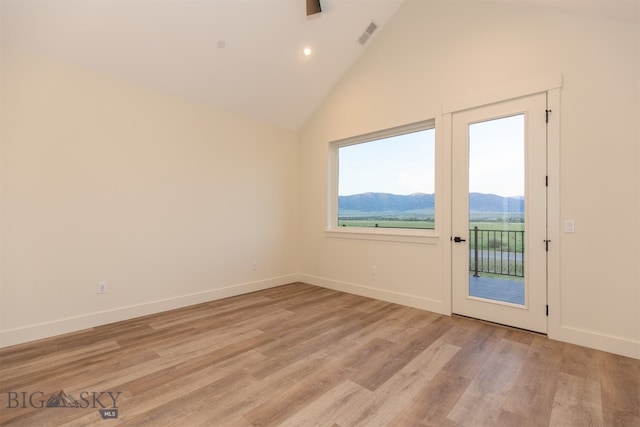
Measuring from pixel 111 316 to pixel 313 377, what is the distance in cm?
247

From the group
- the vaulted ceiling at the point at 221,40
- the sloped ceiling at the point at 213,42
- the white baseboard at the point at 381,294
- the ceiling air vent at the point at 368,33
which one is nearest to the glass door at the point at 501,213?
the white baseboard at the point at 381,294

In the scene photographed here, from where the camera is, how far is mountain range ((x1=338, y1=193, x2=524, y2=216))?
3.12 meters

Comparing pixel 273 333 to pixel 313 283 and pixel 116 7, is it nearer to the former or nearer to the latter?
pixel 313 283

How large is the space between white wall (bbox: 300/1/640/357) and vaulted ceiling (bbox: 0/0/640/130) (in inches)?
9.3

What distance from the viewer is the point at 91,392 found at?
6.42 ft

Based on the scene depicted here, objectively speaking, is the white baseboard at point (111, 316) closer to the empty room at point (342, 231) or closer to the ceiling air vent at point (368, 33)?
the empty room at point (342, 231)

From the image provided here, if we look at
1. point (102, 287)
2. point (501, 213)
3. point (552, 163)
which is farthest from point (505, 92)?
point (102, 287)

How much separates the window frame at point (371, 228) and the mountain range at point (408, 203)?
0.19 m

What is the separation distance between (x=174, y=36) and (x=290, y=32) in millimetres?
1346

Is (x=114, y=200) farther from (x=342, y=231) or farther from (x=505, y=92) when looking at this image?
(x=505, y=92)

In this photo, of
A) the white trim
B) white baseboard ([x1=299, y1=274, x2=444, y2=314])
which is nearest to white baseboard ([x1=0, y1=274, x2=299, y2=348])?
white baseboard ([x1=299, y1=274, x2=444, y2=314])

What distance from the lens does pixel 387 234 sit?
4059 millimetres

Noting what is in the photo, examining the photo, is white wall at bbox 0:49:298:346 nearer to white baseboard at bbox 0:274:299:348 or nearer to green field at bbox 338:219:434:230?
white baseboard at bbox 0:274:299:348

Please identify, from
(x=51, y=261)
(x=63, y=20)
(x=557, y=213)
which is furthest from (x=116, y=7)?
(x=557, y=213)
